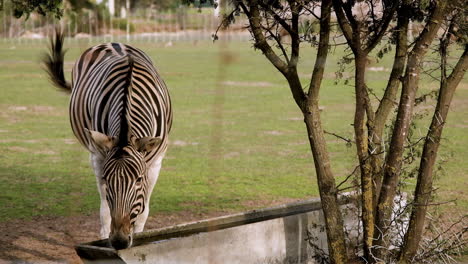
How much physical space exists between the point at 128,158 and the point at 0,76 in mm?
18541

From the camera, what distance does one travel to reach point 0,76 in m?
21.6

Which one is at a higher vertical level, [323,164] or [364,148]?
[364,148]

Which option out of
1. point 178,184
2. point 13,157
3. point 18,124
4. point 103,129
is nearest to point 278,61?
point 103,129

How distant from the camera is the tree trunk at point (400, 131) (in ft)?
12.9

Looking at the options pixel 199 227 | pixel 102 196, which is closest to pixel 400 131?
pixel 199 227

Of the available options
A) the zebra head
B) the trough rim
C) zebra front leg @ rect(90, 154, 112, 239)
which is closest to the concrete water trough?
the trough rim

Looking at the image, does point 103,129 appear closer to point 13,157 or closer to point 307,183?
point 307,183

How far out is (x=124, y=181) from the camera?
4156 millimetres

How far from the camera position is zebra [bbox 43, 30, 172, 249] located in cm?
416

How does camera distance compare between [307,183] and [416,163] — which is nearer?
[307,183]

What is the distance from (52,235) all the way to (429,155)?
10.9 feet

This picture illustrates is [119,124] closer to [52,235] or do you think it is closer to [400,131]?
[400,131]

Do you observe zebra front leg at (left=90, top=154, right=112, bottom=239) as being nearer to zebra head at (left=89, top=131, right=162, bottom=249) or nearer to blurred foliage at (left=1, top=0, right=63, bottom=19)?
zebra head at (left=89, top=131, right=162, bottom=249)

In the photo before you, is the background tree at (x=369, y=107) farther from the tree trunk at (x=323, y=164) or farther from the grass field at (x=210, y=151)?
the grass field at (x=210, y=151)
